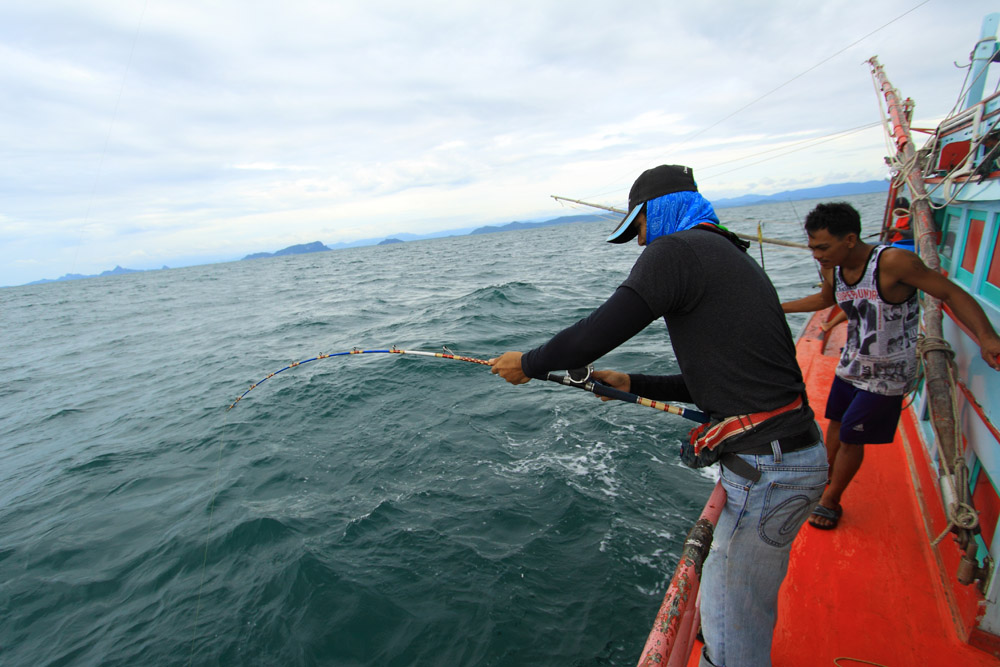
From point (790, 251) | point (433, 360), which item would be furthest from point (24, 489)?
point (790, 251)

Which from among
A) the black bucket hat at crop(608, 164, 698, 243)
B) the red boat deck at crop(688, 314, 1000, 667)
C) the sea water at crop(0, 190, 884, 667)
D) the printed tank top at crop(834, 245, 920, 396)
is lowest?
the sea water at crop(0, 190, 884, 667)

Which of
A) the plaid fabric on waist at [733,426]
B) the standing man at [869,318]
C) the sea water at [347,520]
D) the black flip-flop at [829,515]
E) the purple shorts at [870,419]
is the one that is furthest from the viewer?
the sea water at [347,520]

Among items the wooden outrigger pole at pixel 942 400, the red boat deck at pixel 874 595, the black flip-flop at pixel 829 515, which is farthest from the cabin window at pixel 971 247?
the black flip-flop at pixel 829 515

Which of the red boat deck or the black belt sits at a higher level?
the black belt

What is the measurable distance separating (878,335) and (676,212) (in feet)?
7.22

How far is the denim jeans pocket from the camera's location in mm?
1822

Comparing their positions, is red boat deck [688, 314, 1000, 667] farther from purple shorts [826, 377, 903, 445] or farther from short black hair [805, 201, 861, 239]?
short black hair [805, 201, 861, 239]

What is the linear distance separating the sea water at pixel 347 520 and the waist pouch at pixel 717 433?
2.56m

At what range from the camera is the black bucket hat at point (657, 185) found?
1.84 meters

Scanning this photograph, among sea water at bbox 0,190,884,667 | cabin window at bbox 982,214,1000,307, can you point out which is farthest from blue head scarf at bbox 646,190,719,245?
sea water at bbox 0,190,884,667

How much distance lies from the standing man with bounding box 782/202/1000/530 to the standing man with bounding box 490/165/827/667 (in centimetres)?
148

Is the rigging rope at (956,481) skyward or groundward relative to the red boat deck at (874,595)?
skyward

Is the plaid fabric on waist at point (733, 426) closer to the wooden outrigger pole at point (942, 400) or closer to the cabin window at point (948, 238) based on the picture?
the wooden outrigger pole at point (942, 400)

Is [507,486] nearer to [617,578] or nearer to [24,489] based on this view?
[617,578]
